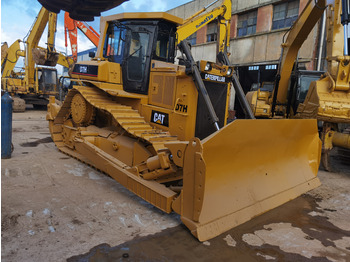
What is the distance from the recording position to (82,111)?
5.52m

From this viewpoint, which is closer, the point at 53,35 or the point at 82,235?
the point at 82,235

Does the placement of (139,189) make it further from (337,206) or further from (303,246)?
(337,206)

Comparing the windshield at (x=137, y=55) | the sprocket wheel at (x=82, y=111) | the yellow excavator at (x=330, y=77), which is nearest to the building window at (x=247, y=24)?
the yellow excavator at (x=330, y=77)

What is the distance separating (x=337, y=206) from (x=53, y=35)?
14085 millimetres

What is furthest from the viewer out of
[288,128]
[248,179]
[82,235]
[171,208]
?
[288,128]

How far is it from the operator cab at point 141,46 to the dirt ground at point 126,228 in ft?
6.77

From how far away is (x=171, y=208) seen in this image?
317 cm

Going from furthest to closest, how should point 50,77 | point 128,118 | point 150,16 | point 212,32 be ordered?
point 212,32, point 50,77, point 150,16, point 128,118

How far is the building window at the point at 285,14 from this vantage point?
41.7ft

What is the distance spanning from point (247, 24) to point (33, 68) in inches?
514

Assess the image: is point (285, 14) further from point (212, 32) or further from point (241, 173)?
point (241, 173)

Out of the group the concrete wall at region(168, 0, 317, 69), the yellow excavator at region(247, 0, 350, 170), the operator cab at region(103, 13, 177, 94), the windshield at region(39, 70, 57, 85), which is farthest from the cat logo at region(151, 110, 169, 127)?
the windshield at region(39, 70, 57, 85)

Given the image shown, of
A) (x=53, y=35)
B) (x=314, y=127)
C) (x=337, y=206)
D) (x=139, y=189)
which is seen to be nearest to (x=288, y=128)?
(x=314, y=127)

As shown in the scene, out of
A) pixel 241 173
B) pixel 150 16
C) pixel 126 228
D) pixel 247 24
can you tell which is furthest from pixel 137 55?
pixel 247 24
